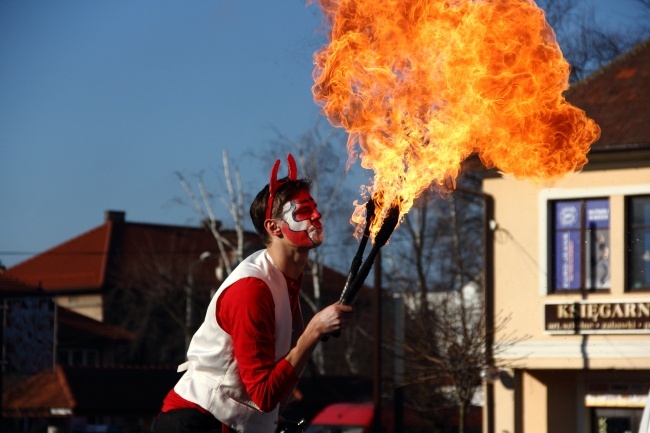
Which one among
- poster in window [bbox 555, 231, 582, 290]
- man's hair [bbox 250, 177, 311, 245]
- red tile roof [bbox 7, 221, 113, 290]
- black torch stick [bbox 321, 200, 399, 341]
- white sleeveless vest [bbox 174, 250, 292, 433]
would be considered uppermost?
red tile roof [bbox 7, 221, 113, 290]

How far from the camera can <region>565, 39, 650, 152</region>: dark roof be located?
26.0 meters

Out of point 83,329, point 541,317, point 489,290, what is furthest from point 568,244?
point 83,329

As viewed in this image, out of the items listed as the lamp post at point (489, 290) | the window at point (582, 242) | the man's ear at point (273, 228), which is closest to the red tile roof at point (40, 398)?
the lamp post at point (489, 290)

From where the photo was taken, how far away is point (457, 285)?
155 ft

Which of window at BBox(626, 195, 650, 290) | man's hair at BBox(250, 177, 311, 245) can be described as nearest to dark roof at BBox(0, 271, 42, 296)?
window at BBox(626, 195, 650, 290)

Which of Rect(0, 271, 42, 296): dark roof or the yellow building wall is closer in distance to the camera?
the yellow building wall

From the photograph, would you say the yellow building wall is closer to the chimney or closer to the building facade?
the building facade

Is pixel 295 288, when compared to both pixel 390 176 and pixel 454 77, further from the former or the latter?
pixel 454 77

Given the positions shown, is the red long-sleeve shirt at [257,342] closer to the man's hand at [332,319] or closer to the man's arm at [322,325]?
the man's arm at [322,325]

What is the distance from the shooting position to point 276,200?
5797 mm

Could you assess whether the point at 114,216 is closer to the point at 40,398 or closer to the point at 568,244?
the point at 40,398

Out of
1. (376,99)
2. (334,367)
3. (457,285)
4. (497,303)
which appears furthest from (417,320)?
(376,99)

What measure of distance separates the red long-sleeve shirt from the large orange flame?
84 centimetres

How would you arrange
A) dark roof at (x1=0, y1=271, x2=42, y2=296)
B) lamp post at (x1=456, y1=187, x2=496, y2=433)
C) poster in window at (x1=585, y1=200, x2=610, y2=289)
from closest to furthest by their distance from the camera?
poster in window at (x1=585, y1=200, x2=610, y2=289), dark roof at (x1=0, y1=271, x2=42, y2=296), lamp post at (x1=456, y1=187, x2=496, y2=433)
